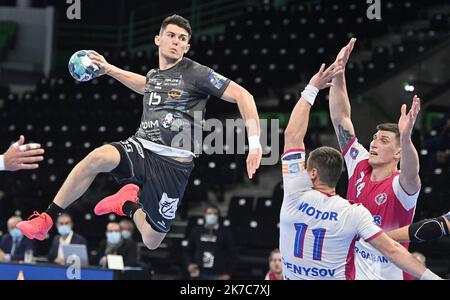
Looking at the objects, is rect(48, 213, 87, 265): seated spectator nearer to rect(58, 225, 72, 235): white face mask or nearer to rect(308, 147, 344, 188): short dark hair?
rect(58, 225, 72, 235): white face mask

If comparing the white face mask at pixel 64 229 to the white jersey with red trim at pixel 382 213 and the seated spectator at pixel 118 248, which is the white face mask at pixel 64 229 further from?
the white jersey with red trim at pixel 382 213

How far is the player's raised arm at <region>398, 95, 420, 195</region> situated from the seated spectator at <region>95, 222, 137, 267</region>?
6349 millimetres

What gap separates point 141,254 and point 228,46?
5.99m

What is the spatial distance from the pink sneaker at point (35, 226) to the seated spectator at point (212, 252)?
5.49 metres

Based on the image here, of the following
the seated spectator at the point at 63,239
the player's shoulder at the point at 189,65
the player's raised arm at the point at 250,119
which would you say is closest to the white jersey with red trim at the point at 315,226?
the player's raised arm at the point at 250,119

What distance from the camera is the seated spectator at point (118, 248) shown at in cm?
Result: 1207

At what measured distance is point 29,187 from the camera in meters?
15.4

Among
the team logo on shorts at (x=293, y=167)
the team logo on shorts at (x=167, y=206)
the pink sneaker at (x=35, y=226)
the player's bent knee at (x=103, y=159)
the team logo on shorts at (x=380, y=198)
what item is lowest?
the pink sneaker at (x=35, y=226)

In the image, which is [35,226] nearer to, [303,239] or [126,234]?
[303,239]

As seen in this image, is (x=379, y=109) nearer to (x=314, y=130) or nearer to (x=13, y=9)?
(x=314, y=130)

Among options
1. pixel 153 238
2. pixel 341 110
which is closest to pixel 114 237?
pixel 153 238

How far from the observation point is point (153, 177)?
712 centimetres

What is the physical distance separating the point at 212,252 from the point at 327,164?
6999mm
